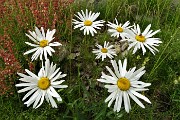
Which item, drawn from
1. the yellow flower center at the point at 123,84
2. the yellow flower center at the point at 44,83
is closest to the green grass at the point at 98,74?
the yellow flower center at the point at 44,83

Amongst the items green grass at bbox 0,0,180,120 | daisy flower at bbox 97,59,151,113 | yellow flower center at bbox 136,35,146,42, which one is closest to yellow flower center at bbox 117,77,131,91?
daisy flower at bbox 97,59,151,113

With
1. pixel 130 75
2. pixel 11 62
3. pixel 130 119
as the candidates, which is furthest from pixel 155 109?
pixel 11 62

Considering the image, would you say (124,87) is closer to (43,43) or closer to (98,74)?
(43,43)

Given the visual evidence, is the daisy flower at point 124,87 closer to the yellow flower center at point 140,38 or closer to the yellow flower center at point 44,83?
the yellow flower center at point 44,83

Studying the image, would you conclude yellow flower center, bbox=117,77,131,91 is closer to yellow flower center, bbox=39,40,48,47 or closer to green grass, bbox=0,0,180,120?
green grass, bbox=0,0,180,120

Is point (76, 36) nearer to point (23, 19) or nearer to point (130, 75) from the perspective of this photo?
point (23, 19)

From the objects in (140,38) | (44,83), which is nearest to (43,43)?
(44,83)
